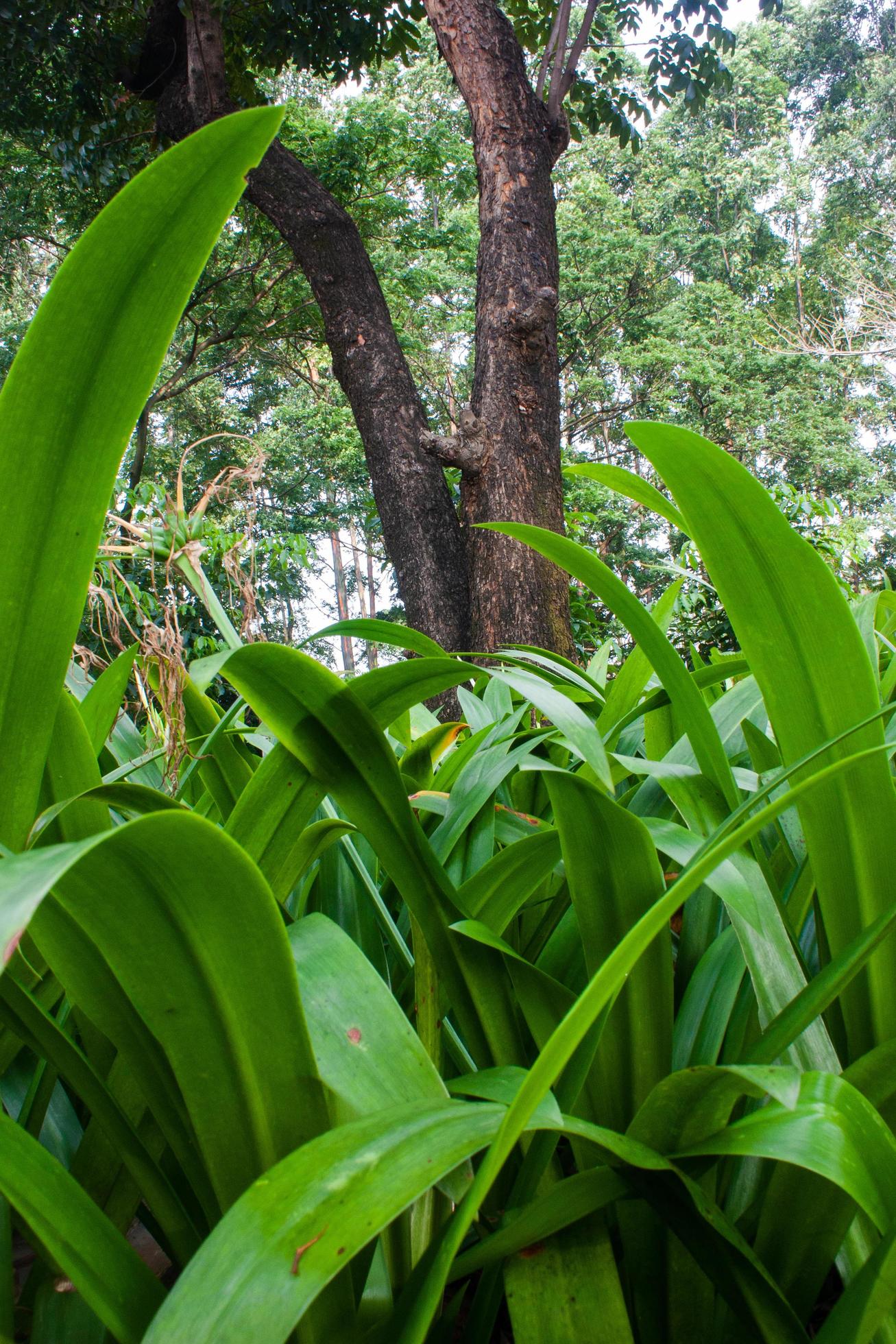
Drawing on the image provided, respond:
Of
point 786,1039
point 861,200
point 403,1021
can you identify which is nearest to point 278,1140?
point 403,1021

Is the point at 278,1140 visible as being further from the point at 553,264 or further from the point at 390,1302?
the point at 553,264

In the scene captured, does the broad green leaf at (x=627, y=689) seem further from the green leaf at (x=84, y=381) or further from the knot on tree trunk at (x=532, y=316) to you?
the knot on tree trunk at (x=532, y=316)

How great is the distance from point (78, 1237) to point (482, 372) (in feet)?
7.94

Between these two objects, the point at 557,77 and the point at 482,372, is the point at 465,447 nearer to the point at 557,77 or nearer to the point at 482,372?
the point at 482,372

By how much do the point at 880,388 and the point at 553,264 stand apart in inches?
563

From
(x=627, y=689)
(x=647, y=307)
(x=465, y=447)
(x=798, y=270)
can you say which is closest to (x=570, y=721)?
(x=627, y=689)

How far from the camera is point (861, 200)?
47.9 feet

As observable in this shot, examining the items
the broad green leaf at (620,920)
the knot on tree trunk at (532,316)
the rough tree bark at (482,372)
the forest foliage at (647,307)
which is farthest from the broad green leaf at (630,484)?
the forest foliage at (647,307)

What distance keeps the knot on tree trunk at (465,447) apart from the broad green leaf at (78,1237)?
220 cm

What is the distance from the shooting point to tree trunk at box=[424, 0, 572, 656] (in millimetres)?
2225

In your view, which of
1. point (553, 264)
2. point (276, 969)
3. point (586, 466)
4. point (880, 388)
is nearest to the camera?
point (276, 969)

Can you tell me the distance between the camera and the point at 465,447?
90.2 inches

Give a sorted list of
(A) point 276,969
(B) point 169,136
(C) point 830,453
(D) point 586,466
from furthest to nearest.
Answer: (C) point 830,453, (B) point 169,136, (D) point 586,466, (A) point 276,969

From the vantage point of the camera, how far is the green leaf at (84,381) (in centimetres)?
22
